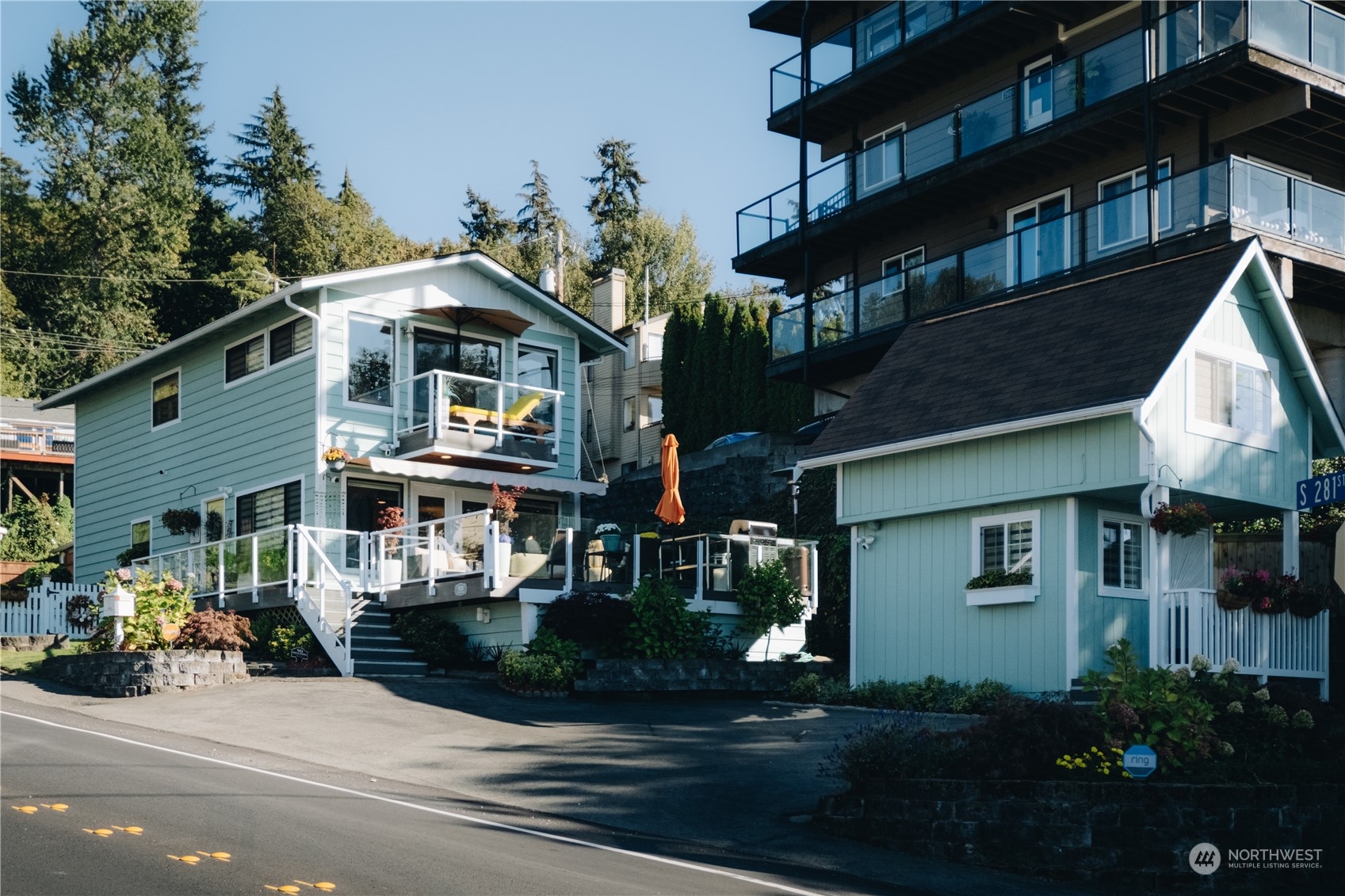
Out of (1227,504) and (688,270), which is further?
(688,270)

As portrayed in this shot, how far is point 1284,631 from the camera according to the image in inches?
735

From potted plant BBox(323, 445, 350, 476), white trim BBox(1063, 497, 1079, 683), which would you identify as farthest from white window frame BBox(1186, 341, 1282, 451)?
potted plant BBox(323, 445, 350, 476)

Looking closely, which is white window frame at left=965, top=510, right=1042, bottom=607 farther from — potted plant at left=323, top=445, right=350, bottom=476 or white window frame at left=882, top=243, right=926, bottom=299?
potted plant at left=323, top=445, right=350, bottom=476

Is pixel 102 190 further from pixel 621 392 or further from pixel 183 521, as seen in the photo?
pixel 183 521

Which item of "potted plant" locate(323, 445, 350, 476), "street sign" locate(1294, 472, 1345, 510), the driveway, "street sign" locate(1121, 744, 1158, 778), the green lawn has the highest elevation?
"potted plant" locate(323, 445, 350, 476)

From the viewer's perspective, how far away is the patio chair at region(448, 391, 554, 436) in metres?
26.9

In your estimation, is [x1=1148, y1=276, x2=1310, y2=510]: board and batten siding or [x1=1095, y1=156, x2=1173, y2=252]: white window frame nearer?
[x1=1148, y1=276, x2=1310, y2=510]: board and batten siding

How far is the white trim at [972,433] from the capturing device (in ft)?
59.1

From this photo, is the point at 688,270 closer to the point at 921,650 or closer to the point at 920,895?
the point at 921,650

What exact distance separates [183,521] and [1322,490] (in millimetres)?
22490

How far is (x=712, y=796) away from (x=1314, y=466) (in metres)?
13.1

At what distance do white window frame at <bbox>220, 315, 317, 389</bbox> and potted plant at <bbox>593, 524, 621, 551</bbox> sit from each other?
6769 millimetres

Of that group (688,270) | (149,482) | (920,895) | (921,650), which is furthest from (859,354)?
(688,270)

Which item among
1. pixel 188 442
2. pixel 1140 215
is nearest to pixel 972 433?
pixel 1140 215
